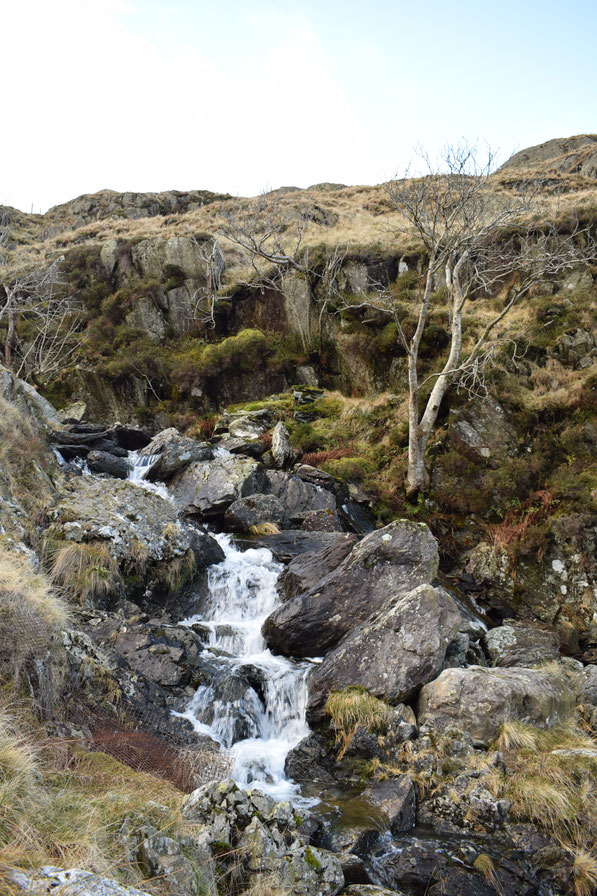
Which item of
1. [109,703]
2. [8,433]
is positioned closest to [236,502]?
[8,433]

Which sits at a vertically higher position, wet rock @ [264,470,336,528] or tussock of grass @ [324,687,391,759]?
wet rock @ [264,470,336,528]

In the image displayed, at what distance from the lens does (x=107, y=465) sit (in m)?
15.7

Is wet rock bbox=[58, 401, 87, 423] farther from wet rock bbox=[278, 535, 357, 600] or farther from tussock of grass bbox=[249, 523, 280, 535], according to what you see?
wet rock bbox=[278, 535, 357, 600]

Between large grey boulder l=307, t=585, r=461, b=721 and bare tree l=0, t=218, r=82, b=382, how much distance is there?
19535 mm

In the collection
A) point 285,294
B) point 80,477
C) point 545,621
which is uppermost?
point 285,294

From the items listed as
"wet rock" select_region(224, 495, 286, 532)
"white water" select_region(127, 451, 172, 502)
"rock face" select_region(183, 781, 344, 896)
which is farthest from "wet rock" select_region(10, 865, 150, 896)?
"white water" select_region(127, 451, 172, 502)

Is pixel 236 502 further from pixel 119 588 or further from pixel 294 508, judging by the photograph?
pixel 119 588

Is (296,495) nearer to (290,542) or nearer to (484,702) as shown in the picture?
(290,542)

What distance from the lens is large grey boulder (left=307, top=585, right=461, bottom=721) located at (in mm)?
7879

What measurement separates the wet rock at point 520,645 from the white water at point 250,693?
13.1 ft

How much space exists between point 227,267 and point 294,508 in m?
18.7

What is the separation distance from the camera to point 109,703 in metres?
6.43

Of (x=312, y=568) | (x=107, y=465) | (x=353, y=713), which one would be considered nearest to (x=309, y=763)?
(x=353, y=713)

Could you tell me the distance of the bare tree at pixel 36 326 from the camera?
923 inches
